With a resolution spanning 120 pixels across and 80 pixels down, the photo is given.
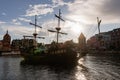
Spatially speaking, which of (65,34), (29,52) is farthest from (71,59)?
(65,34)

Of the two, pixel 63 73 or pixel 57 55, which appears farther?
pixel 57 55

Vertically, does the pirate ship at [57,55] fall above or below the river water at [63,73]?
above

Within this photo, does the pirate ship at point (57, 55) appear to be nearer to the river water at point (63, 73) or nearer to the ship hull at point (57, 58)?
the ship hull at point (57, 58)

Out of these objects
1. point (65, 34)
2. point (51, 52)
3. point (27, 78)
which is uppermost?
point (65, 34)

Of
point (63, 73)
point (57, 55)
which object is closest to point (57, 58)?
point (57, 55)

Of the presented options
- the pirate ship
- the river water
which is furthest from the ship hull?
the river water

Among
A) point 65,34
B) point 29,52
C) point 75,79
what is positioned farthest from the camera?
point 65,34

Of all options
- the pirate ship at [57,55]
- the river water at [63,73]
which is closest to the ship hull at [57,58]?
the pirate ship at [57,55]

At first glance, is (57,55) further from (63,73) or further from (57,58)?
(63,73)

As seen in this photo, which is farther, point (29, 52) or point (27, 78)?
point (29, 52)

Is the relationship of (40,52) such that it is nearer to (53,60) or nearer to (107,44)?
(53,60)

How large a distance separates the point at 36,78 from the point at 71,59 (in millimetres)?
29431

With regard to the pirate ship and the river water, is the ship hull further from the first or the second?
the river water

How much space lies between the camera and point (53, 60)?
232 feet
